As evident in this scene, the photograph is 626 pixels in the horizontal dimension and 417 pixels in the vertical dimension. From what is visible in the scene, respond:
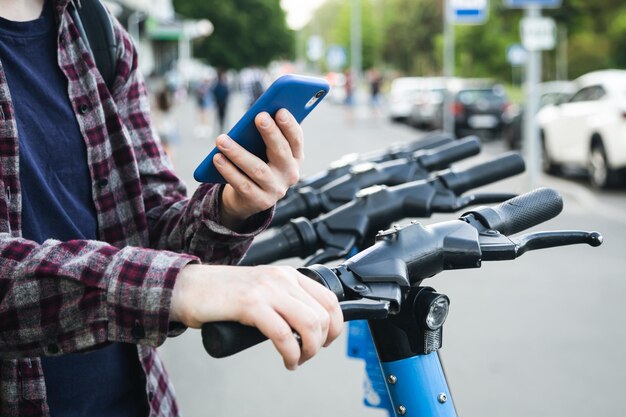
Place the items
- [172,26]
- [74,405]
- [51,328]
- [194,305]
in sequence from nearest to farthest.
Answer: [194,305], [51,328], [74,405], [172,26]

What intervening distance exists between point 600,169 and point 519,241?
11.8 metres

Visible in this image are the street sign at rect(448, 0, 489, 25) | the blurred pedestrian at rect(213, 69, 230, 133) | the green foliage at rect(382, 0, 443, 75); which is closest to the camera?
the street sign at rect(448, 0, 489, 25)

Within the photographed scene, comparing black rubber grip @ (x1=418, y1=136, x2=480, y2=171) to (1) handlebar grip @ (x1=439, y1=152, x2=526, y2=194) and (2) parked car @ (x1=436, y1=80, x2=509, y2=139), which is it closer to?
(1) handlebar grip @ (x1=439, y1=152, x2=526, y2=194)

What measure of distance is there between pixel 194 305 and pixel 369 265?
11.7 inches

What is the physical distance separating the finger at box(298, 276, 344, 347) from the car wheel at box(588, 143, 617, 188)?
1198 cm

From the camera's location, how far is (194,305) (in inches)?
42.3

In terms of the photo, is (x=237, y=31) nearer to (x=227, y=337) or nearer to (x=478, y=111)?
(x=478, y=111)

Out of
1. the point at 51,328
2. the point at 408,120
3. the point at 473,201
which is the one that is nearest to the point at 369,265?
the point at 51,328

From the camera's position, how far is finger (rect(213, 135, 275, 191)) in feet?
4.39

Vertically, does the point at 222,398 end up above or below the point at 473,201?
below

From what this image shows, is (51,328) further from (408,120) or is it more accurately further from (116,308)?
(408,120)

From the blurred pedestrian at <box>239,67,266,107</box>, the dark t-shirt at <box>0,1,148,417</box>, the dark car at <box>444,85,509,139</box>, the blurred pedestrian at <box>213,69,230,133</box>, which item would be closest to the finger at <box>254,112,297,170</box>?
the dark t-shirt at <box>0,1,148,417</box>

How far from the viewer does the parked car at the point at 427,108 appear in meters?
26.0

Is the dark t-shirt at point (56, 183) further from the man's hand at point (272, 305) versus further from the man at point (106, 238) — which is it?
the man's hand at point (272, 305)
